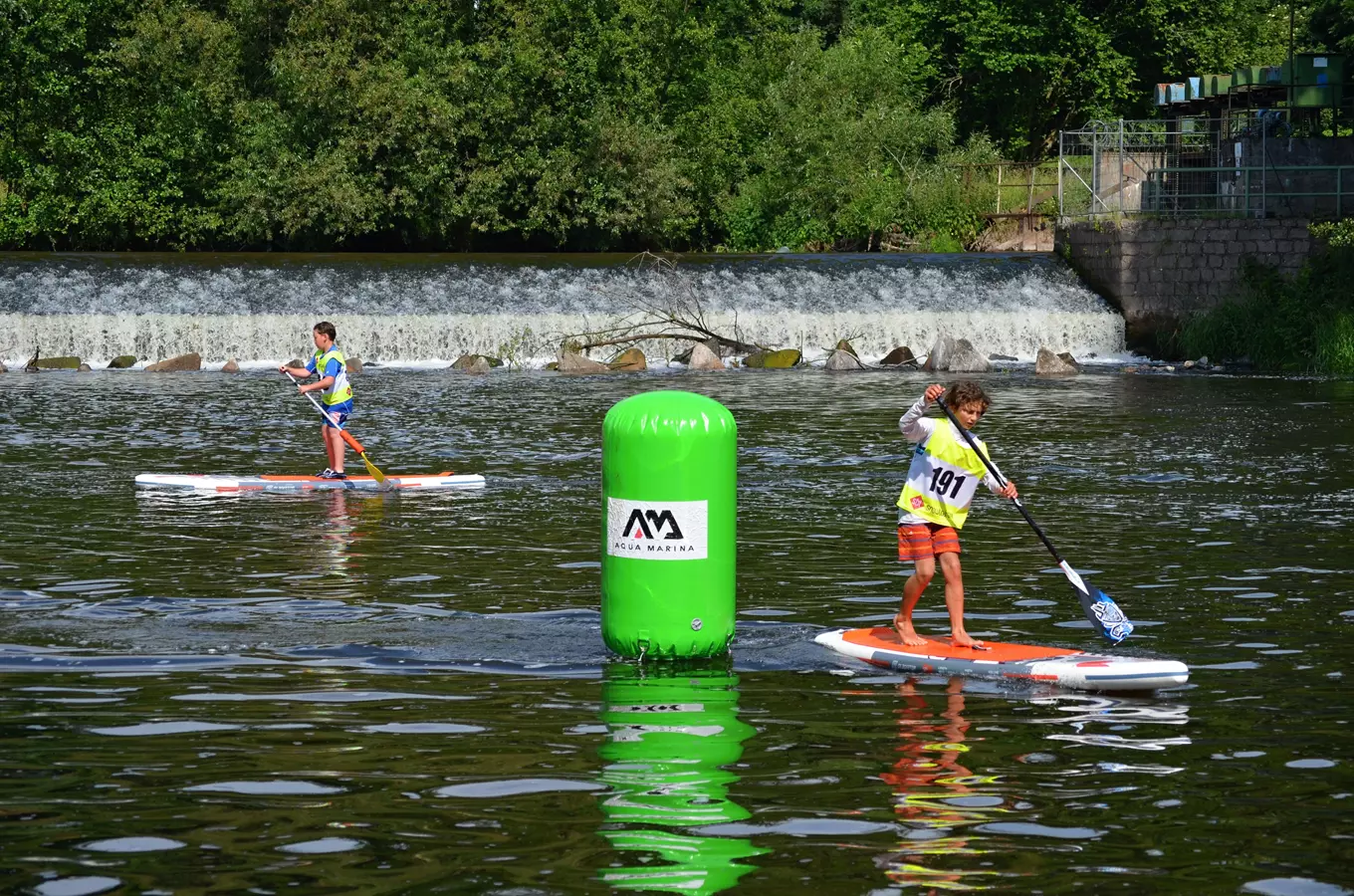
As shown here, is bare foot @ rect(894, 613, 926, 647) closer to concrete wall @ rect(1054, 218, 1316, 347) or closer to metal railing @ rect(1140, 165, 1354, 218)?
metal railing @ rect(1140, 165, 1354, 218)

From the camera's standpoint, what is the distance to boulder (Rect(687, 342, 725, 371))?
3697 cm

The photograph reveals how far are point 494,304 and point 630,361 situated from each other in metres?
3.61

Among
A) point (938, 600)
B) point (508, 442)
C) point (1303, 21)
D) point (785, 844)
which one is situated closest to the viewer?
point (785, 844)

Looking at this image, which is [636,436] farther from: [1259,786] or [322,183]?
[322,183]

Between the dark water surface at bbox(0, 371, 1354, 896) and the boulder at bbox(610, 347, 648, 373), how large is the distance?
17944 millimetres

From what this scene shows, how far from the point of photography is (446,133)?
159 feet

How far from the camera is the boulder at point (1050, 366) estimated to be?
35375 millimetres

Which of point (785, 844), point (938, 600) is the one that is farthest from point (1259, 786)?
point (938, 600)

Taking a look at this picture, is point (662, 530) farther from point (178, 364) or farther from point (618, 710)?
point (178, 364)

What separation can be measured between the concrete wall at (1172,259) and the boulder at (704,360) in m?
8.64

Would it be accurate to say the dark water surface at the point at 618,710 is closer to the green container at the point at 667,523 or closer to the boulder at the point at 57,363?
the green container at the point at 667,523

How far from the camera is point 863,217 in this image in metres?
49.4

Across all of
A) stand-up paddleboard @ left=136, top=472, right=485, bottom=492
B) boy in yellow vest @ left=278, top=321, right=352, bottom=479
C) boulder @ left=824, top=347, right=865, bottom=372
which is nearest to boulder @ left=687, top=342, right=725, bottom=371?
boulder @ left=824, top=347, right=865, bottom=372

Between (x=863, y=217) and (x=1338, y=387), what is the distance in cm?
1969
